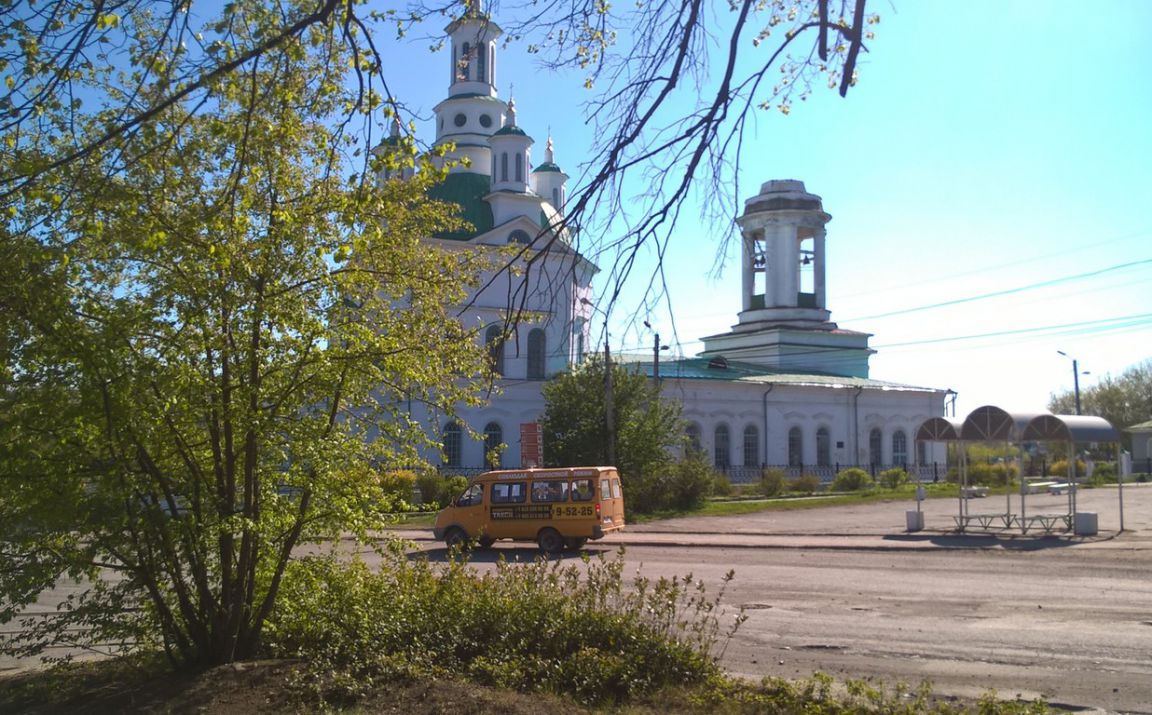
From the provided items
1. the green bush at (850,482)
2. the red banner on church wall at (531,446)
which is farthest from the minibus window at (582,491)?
the green bush at (850,482)

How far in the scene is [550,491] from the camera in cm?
2261

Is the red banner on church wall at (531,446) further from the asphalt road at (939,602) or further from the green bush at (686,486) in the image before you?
the green bush at (686,486)

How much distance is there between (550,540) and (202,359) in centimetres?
1552

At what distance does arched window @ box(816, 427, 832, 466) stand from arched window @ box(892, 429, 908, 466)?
16.1 ft

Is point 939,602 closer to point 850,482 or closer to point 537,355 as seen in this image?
point 850,482

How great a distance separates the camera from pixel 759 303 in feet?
216

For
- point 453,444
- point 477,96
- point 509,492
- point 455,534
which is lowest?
point 455,534

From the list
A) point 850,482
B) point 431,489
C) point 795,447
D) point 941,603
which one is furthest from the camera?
point 795,447

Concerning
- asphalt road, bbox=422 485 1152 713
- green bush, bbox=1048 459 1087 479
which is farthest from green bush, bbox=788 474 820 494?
asphalt road, bbox=422 485 1152 713

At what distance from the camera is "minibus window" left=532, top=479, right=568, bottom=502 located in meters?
22.5

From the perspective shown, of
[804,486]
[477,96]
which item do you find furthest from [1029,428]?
[477,96]

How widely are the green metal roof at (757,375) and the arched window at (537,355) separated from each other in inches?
204

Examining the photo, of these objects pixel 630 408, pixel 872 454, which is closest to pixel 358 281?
pixel 630 408

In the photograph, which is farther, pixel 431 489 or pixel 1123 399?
pixel 1123 399
